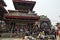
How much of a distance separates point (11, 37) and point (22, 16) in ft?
11.7

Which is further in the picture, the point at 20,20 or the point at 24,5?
the point at 24,5

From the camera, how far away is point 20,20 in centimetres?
2580

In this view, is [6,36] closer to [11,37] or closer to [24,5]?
[11,37]

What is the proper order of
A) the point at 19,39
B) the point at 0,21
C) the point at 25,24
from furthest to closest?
the point at 0,21 < the point at 25,24 < the point at 19,39

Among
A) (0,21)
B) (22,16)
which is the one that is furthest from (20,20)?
(0,21)

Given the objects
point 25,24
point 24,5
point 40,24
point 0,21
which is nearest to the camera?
point 25,24

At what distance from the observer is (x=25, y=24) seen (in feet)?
84.3

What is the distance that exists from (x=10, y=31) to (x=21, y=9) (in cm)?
461

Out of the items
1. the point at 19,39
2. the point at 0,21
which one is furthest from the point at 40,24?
the point at 19,39

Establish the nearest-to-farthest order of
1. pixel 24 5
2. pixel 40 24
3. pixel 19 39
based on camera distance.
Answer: pixel 19 39 < pixel 24 5 < pixel 40 24

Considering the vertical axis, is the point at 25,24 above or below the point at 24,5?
below

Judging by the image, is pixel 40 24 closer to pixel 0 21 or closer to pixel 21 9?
pixel 0 21

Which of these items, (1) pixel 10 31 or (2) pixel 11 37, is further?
(1) pixel 10 31

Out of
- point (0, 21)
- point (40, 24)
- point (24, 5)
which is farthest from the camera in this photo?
point (40, 24)
